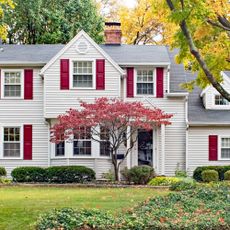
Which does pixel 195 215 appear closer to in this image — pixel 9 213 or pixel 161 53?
pixel 9 213

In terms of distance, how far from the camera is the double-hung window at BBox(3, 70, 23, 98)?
2689cm

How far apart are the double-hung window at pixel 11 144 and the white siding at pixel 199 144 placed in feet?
25.9

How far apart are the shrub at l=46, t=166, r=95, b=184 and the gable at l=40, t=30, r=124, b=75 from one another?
4570 mm

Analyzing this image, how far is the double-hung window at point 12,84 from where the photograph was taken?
1059 inches

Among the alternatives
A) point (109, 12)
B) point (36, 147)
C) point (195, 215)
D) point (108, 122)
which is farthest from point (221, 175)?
point (109, 12)

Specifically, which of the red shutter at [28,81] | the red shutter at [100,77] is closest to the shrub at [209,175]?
the red shutter at [100,77]

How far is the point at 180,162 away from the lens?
27375 millimetres

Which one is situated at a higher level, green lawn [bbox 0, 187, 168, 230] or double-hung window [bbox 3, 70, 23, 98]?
double-hung window [bbox 3, 70, 23, 98]

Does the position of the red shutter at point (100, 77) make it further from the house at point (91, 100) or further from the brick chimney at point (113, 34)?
the brick chimney at point (113, 34)

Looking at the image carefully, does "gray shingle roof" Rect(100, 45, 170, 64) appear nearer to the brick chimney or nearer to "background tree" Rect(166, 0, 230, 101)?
the brick chimney

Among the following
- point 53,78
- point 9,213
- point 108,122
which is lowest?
point 9,213

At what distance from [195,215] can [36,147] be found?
1647 centimetres

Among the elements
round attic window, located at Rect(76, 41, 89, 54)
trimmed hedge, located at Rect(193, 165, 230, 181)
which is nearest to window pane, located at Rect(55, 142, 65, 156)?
round attic window, located at Rect(76, 41, 89, 54)

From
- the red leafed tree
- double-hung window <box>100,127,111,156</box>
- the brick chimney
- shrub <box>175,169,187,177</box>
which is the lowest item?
shrub <box>175,169,187,177</box>
